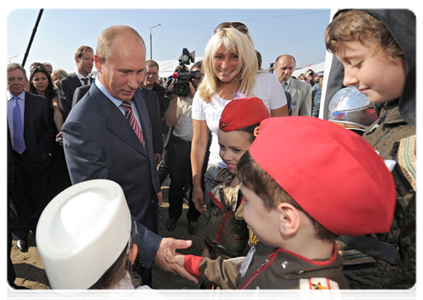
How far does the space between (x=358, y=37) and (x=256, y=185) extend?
0.67 m

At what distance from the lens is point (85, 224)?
0.95 m

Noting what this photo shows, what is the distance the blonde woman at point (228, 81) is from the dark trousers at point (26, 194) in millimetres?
2594

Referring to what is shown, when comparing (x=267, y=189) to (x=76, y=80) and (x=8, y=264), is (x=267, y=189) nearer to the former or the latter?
(x=8, y=264)

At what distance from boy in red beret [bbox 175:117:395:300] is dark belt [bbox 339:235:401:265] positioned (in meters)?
0.12

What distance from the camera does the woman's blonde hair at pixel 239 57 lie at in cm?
218

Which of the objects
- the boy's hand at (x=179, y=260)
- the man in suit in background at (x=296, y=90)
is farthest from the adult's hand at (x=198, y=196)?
the man in suit in background at (x=296, y=90)

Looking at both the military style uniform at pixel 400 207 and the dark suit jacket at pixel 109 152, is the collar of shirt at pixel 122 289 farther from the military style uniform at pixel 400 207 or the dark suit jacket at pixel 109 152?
the military style uniform at pixel 400 207

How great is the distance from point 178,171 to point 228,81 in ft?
6.40

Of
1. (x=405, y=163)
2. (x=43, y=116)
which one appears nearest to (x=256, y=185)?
(x=405, y=163)

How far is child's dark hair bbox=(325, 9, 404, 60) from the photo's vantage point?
3.22 ft

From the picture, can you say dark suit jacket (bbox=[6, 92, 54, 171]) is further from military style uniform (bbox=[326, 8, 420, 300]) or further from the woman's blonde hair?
military style uniform (bbox=[326, 8, 420, 300])

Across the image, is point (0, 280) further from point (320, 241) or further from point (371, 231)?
point (371, 231)

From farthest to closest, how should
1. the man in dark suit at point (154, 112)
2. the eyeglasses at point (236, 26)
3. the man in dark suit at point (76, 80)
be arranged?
1. the man in dark suit at point (76, 80)
2. the man in dark suit at point (154, 112)
3. the eyeglasses at point (236, 26)

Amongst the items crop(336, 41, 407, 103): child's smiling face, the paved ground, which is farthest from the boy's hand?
the paved ground
